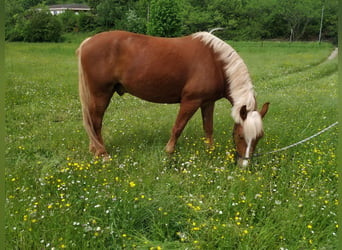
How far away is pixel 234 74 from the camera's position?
454 centimetres

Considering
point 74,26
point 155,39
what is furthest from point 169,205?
point 74,26

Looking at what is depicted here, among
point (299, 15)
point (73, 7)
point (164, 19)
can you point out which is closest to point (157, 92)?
point (164, 19)

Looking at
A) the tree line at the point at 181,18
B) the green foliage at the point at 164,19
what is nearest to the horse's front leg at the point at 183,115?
the tree line at the point at 181,18

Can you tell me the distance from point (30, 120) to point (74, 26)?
35.4 m

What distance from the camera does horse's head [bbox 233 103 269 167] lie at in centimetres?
398

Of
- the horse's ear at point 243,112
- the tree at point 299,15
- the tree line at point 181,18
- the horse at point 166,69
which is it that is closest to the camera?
the horse's ear at point 243,112

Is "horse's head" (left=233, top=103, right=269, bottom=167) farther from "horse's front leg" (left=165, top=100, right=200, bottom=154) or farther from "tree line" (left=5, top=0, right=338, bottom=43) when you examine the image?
"tree line" (left=5, top=0, right=338, bottom=43)

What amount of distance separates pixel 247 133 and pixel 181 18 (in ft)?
99.4

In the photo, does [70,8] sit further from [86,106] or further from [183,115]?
[183,115]

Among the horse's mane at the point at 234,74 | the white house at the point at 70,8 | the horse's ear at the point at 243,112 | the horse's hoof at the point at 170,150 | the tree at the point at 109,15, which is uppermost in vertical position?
the white house at the point at 70,8

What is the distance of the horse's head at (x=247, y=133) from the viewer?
13.1ft

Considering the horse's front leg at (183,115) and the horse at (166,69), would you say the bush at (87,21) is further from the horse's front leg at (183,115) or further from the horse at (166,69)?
the horse's front leg at (183,115)

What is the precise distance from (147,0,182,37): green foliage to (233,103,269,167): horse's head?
80.5ft

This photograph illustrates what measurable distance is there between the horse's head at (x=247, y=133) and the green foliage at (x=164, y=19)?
24.5 meters
